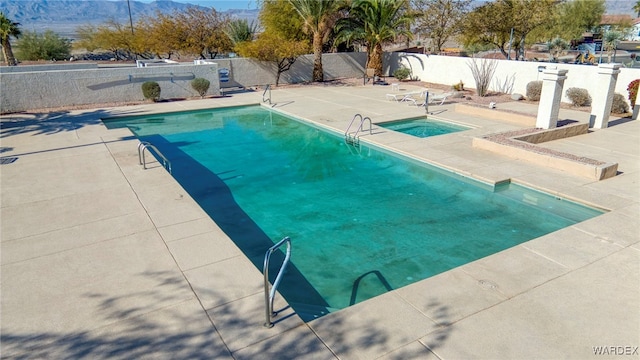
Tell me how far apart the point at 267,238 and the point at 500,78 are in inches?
745

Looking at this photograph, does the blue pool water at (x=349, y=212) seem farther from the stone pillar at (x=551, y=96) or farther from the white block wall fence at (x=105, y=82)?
the white block wall fence at (x=105, y=82)

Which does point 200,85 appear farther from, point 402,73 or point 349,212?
point 349,212

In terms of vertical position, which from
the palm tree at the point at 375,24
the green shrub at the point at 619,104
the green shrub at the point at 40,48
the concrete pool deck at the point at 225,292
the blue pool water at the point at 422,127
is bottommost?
the concrete pool deck at the point at 225,292

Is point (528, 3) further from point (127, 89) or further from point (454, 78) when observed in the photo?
point (127, 89)

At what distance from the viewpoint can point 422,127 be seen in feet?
54.1

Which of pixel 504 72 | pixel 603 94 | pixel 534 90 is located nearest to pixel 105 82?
A: pixel 504 72

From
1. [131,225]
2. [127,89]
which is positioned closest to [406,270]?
[131,225]

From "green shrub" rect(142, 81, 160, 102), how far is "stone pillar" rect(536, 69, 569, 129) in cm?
1661

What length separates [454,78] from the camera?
1008 inches

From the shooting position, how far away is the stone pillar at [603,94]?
14.6m

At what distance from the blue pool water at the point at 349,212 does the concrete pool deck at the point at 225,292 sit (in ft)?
2.63

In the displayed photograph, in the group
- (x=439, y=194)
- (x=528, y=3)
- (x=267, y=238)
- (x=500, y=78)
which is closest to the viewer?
(x=267, y=238)

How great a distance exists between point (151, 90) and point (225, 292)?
57.9 feet

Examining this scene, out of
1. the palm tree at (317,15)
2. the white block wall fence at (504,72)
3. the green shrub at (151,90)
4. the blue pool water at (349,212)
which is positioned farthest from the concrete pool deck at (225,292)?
the palm tree at (317,15)
